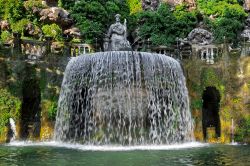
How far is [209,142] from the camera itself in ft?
56.9

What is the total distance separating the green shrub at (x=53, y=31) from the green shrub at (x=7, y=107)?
14.5 meters

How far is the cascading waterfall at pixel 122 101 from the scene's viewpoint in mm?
15812

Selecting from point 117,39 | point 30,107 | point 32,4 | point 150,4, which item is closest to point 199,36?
point 150,4

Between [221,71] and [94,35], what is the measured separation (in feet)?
51.3

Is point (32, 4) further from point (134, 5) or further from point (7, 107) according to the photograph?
point (7, 107)

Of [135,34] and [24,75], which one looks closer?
[24,75]

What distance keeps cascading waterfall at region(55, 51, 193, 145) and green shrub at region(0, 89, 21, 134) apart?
1.84m

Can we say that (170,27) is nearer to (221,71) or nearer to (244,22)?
(244,22)

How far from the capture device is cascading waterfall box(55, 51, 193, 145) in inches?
623

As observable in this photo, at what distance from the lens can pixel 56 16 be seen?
1259 inches

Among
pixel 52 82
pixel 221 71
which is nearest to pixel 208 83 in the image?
pixel 221 71

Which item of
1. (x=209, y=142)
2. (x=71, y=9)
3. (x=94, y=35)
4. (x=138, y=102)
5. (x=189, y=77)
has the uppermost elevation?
(x=71, y=9)

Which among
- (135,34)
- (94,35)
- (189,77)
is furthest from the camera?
(135,34)

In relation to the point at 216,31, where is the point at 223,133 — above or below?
below
